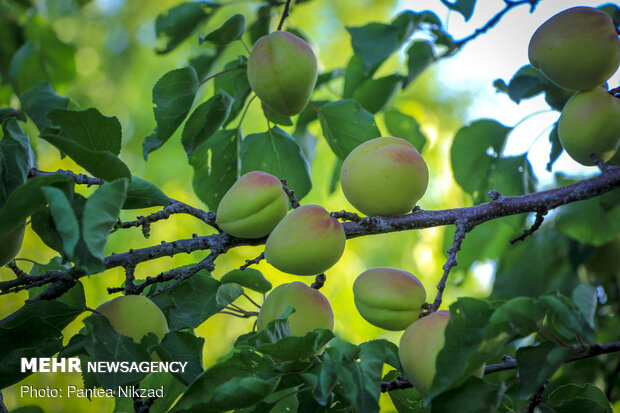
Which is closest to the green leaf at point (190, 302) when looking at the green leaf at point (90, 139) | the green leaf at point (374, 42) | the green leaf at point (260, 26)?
the green leaf at point (90, 139)

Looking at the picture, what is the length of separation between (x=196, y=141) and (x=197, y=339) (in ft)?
1.35

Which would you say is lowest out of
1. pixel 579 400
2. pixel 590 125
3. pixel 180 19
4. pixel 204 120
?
pixel 579 400

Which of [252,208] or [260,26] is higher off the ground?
[260,26]

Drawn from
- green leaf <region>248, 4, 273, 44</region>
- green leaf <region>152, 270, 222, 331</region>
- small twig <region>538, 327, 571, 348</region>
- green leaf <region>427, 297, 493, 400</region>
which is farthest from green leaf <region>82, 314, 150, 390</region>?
A: green leaf <region>248, 4, 273, 44</region>

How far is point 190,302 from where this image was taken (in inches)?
33.6

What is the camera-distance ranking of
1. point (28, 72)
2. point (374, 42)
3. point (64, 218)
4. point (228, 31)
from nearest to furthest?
point (64, 218), point (228, 31), point (374, 42), point (28, 72)

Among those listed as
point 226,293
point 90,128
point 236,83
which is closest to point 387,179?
point 226,293

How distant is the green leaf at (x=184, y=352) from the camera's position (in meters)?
0.70

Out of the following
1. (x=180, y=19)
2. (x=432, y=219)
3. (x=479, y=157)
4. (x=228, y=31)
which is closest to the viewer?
(x=432, y=219)

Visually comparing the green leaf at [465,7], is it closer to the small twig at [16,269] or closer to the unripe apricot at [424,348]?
the unripe apricot at [424,348]

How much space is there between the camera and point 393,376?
0.83 meters

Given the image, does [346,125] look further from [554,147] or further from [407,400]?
[407,400]

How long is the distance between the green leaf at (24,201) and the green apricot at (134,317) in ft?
0.55

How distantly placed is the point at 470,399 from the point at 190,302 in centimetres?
43
